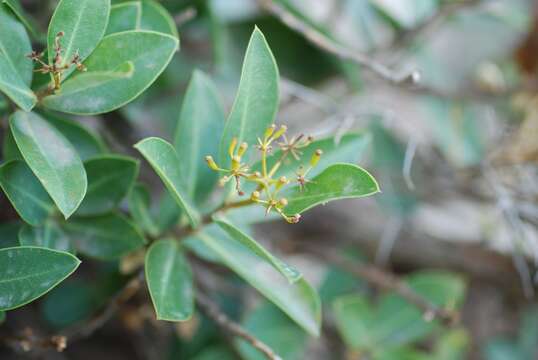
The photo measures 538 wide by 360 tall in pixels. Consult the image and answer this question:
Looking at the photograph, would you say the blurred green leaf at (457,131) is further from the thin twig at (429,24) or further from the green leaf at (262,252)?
the green leaf at (262,252)

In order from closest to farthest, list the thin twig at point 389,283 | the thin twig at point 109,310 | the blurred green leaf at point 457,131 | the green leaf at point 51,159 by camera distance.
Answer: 1. the green leaf at point 51,159
2. the thin twig at point 109,310
3. the thin twig at point 389,283
4. the blurred green leaf at point 457,131

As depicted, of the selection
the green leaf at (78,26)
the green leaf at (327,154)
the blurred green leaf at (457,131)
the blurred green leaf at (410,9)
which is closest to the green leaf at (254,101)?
the green leaf at (327,154)

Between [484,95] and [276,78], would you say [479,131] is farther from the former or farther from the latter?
[276,78]

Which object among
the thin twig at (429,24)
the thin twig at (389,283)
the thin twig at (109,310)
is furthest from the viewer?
the thin twig at (429,24)

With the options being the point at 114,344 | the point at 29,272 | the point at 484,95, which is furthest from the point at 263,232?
the point at 29,272

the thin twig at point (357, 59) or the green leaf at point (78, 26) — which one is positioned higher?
the green leaf at point (78, 26)

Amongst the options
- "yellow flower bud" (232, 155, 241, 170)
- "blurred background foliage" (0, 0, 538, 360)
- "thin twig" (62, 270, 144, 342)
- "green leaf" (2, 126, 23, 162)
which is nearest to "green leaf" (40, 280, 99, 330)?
"blurred background foliage" (0, 0, 538, 360)

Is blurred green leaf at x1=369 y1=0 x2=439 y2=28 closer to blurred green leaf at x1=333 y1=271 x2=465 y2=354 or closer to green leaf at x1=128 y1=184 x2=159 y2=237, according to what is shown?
blurred green leaf at x1=333 y1=271 x2=465 y2=354

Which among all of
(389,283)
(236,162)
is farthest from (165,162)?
(389,283)

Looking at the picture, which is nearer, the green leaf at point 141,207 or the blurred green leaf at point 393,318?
the green leaf at point 141,207
